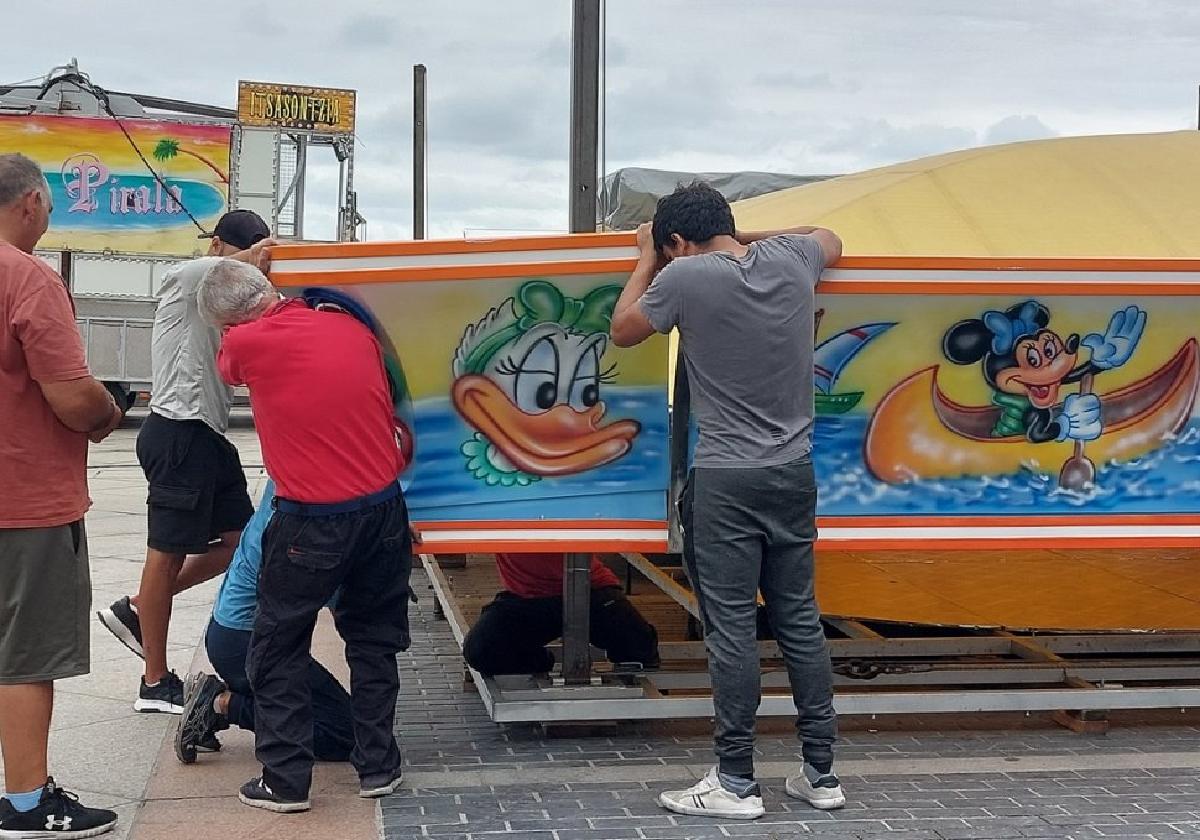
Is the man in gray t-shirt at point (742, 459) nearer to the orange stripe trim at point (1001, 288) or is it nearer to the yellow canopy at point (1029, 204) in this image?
the orange stripe trim at point (1001, 288)

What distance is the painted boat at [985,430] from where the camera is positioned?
4875 mm

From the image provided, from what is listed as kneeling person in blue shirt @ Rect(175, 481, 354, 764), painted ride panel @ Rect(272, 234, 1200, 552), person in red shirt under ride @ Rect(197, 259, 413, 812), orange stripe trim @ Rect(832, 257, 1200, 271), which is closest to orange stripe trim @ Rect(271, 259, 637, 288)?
painted ride panel @ Rect(272, 234, 1200, 552)

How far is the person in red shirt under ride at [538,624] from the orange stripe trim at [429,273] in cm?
126

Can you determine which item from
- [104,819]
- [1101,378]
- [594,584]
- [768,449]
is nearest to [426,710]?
[594,584]

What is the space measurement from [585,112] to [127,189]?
1729 centimetres

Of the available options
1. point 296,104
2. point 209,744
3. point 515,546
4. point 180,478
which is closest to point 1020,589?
point 515,546

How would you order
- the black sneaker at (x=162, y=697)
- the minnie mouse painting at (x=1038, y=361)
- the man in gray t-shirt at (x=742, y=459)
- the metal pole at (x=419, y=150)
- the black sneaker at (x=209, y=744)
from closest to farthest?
the man in gray t-shirt at (x=742, y=459) < the black sneaker at (x=209, y=744) < the minnie mouse painting at (x=1038, y=361) < the black sneaker at (x=162, y=697) < the metal pole at (x=419, y=150)

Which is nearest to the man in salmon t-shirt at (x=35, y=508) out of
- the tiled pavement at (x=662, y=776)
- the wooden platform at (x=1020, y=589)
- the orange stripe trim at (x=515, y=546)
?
the tiled pavement at (x=662, y=776)

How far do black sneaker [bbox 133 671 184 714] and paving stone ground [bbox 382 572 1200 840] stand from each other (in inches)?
34.8

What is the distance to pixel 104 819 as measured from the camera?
3.97 m

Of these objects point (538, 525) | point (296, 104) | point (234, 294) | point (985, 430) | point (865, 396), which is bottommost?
point (538, 525)

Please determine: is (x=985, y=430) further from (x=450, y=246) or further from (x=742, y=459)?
(x=450, y=246)

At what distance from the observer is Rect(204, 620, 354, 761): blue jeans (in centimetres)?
459

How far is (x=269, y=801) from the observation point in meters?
4.15
